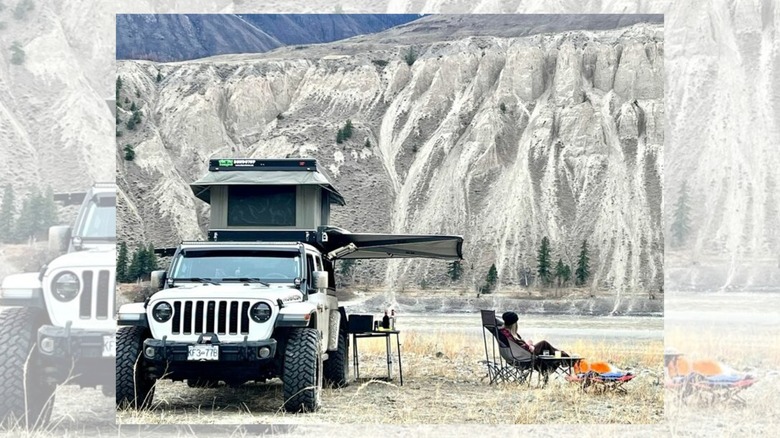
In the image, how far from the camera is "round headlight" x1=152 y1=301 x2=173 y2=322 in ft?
37.5

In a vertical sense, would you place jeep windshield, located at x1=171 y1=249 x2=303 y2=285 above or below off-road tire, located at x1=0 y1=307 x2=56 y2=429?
above

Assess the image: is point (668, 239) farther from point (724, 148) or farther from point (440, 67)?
point (440, 67)

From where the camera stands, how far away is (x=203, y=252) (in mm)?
12391

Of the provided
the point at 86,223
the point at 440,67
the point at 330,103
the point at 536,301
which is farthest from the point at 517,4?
the point at 86,223

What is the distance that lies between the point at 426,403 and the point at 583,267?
842 inches

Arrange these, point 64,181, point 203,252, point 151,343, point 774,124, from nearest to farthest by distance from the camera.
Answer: point 151,343 → point 203,252 → point 64,181 → point 774,124

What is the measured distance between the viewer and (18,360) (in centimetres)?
1135

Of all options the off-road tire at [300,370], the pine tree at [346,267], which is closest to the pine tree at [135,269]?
the pine tree at [346,267]

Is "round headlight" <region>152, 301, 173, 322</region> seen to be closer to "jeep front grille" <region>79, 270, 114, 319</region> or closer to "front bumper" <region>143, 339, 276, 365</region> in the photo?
"front bumper" <region>143, 339, 276, 365</region>

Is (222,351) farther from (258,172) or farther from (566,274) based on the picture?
(566,274)

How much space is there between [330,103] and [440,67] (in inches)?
145

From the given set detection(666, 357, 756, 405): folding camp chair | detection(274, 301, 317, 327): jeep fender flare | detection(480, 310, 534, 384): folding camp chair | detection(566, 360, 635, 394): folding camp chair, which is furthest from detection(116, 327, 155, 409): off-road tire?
detection(666, 357, 756, 405): folding camp chair

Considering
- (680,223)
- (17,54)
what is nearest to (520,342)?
(680,223)

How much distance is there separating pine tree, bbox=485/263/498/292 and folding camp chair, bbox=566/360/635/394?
796 inches
